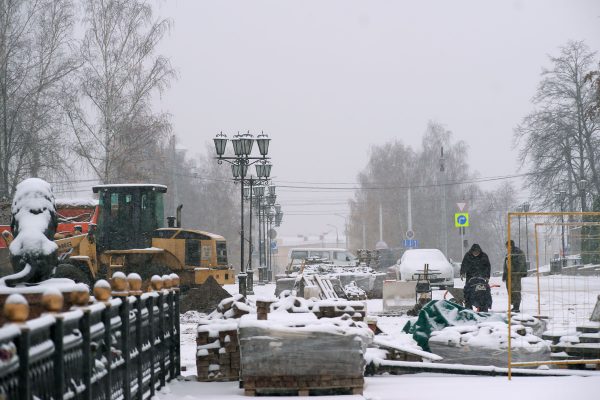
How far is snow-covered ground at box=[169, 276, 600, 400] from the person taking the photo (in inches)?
367

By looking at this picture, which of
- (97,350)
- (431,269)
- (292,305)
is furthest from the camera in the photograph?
(431,269)

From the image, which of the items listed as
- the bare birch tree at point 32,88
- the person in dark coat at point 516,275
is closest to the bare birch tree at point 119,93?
the bare birch tree at point 32,88

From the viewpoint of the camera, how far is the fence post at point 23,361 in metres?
4.35

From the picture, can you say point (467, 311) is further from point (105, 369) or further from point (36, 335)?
point (36, 335)

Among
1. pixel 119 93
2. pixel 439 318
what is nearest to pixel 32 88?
pixel 119 93

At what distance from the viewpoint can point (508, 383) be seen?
404 inches

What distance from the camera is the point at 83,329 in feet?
19.1

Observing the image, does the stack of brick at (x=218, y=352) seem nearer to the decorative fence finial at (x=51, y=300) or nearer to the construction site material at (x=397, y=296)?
the decorative fence finial at (x=51, y=300)

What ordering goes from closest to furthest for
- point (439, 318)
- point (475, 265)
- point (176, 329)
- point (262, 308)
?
point (262, 308) < point (176, 329) < point (439, 318) < point (475, 265)

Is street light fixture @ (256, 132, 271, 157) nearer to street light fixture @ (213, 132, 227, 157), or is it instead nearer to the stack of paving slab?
street light fixture @ (213, 132, 227, 157)

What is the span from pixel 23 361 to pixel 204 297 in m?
19.9

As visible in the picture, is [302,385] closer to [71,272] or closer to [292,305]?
[292,305]

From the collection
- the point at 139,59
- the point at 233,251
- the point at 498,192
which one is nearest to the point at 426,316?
the point at 139,59

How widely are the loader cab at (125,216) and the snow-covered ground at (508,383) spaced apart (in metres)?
12.5
